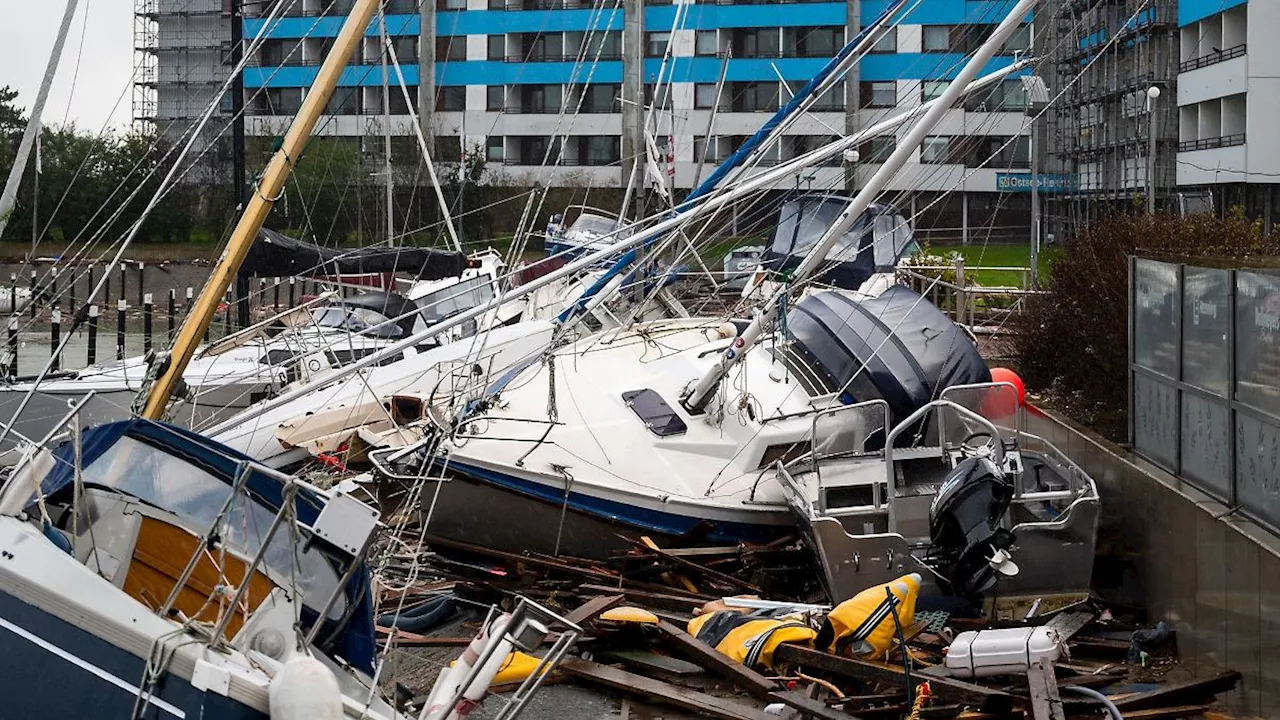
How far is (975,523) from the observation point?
12.1 m

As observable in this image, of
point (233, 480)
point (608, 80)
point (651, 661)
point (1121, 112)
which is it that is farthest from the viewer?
point (608, 80)

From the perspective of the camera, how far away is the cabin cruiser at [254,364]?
16.8 metres

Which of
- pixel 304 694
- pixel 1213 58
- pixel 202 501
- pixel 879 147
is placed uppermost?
pixel 1213 58

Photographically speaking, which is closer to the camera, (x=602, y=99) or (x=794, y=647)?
(x=794, y=647)

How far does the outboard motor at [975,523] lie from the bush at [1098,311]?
3.99m

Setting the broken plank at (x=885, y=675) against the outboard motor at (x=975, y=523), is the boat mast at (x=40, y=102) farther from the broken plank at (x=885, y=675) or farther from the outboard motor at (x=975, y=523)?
the outboard motor at (x=975, y=523)

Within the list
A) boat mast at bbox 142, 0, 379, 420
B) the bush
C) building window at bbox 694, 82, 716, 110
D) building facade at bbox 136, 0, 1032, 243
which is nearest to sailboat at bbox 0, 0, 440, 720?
boat mast at bbox 142, 0, 379, 420

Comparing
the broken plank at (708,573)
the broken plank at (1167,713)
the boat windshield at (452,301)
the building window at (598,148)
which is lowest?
the broken plank at (1167,713)

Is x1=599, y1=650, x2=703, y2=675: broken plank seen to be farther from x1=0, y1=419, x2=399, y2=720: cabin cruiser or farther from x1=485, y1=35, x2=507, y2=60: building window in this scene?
x1=485, y1=35, x2=507, y2=60: building window

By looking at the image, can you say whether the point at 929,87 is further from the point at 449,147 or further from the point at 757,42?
the point at 757,42

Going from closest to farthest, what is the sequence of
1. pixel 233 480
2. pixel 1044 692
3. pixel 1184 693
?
pixel 233 480, pixel 1044 692, pixel 1184 693

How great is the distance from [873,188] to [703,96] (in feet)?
144

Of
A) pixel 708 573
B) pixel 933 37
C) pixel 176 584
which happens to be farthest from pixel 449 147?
pixel 176 584

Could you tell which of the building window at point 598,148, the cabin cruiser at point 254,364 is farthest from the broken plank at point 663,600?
the building window at point 598,148
